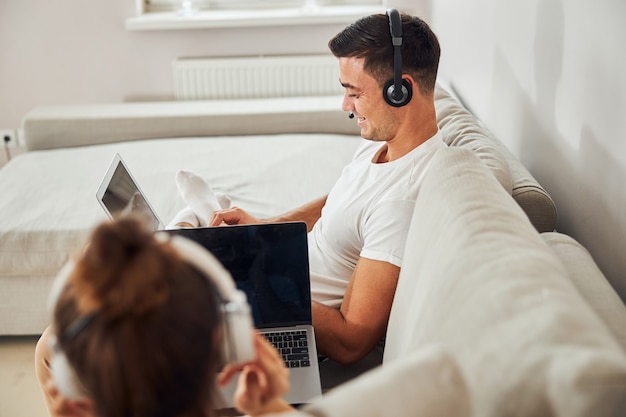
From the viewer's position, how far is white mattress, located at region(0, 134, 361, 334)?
2.08 metres

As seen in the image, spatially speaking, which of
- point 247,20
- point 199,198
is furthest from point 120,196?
point 247,20

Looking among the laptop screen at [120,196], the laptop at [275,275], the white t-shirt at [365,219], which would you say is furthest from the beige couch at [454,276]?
the laptop screen at [120,196]

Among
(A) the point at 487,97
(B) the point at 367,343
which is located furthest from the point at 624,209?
(A) the point at 487,97

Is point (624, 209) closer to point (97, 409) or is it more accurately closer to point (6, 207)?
point (97, 409)

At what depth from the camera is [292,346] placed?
1347mm

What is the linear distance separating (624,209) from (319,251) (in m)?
0.66

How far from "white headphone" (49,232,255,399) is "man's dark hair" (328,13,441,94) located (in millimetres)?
877

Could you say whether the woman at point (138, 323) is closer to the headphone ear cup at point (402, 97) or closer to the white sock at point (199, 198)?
the headphone ear cup at point (402, 97)

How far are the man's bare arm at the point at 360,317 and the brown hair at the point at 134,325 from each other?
0.66m

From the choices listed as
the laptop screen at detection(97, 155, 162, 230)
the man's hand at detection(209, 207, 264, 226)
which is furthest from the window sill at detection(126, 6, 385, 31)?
the man's hand at detection(209, 207, 264, 226)

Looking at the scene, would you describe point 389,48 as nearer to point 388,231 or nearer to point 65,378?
point 388,231

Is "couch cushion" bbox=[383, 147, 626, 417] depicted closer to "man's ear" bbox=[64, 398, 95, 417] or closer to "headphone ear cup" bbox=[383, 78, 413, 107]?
"headphone ear cup" bbox=[383, 78, 413, 107]

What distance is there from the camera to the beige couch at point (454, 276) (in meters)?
0.76

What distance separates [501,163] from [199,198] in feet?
2.67
